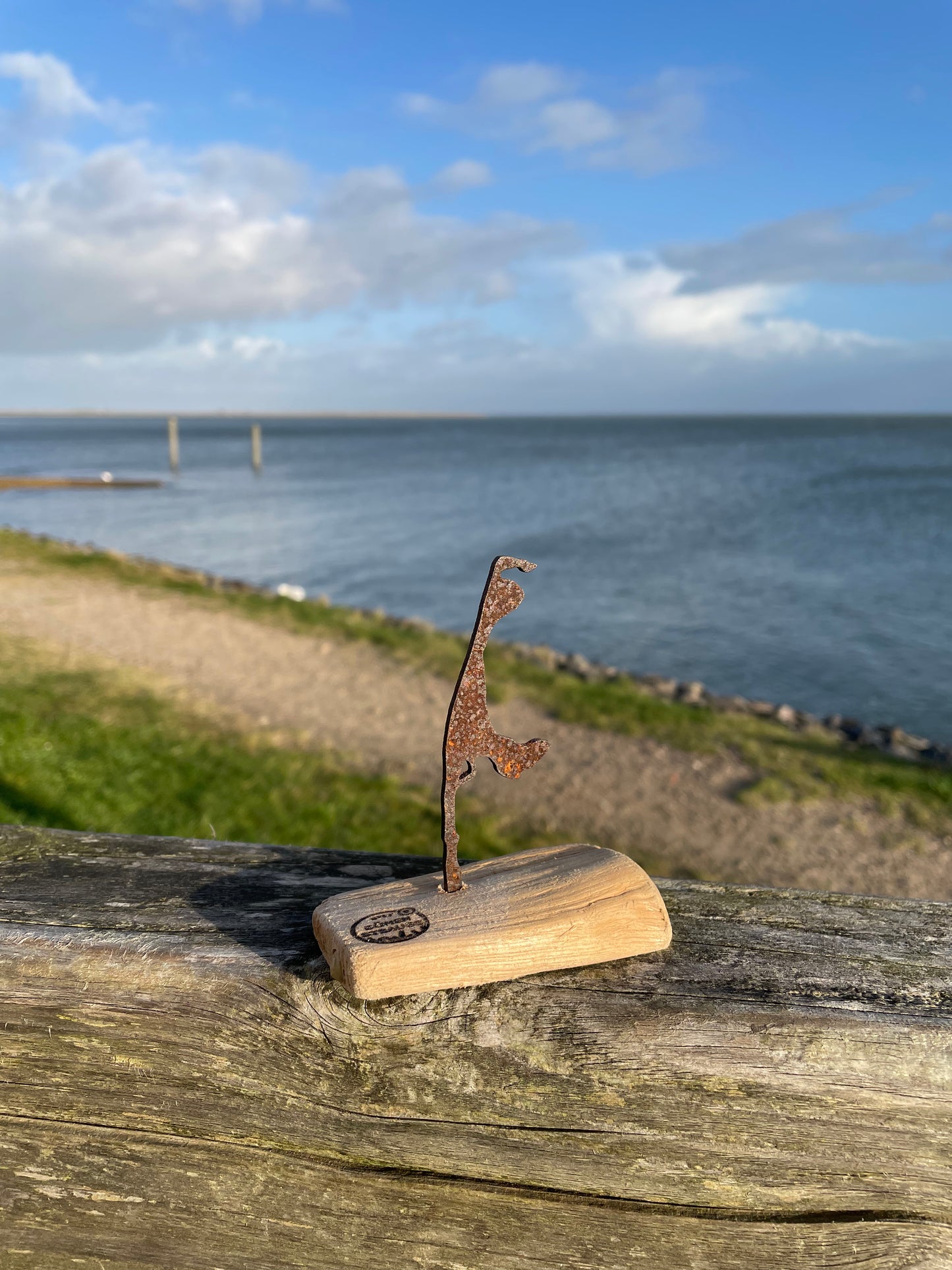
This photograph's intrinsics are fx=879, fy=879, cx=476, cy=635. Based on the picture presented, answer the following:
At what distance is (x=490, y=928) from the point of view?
1337 millimetres

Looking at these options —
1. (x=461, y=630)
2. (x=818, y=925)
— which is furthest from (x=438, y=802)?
(x=461, y=630)

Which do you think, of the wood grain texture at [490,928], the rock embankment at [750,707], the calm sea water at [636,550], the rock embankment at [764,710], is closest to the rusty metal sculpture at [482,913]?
the wood grain texture at [490,928]

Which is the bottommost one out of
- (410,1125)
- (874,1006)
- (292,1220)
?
(292,1220)

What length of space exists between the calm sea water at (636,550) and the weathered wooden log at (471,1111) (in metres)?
12.8

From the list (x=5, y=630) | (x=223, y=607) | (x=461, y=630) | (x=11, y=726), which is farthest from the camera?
(x=461, y=630)

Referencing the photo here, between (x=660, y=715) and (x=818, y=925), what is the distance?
8666mm

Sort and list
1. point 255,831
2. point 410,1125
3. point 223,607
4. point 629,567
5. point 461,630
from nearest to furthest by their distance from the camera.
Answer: point 410,1125
point 255,831
point 223,607
point 461,630
point 629,567

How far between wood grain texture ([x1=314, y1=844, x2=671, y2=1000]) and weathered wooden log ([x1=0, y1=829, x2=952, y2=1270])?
37mm

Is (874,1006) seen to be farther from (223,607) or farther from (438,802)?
(223,607)

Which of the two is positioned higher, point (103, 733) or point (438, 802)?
point (103, 733)

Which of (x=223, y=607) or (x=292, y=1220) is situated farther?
(x=223, y=607)

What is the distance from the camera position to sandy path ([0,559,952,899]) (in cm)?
702

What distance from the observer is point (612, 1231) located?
125 cm

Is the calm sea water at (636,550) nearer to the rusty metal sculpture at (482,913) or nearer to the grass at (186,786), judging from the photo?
the grass at (186,786)
